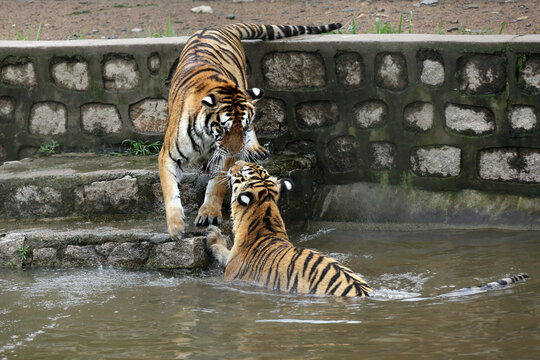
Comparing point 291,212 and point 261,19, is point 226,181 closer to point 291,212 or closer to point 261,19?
point 291,212

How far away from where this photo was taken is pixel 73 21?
8977 millimetres

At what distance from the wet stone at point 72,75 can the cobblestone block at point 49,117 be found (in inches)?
7.6

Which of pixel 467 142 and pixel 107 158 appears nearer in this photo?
pixel 467 142

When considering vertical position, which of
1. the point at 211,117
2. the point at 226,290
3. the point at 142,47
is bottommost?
the point at 226,290

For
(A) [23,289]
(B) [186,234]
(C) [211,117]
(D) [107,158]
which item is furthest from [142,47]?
(A) [23,289]

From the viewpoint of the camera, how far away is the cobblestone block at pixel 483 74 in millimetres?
6004

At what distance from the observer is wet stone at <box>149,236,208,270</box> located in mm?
5277

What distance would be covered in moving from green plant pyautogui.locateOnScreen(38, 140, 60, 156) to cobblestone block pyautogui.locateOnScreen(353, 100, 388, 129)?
8.21 ft

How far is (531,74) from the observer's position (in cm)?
592

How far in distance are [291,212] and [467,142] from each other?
141 centimetres

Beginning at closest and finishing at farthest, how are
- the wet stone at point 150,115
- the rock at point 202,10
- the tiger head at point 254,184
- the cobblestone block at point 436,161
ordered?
1. the tiger head at point 254,184
2. the cobblestone block at point 436,161
3. the wet stone at point 150,115
4. the rock at point 202,10

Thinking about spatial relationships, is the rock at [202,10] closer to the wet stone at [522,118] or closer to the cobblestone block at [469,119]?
the cobblestone block at [469,119]

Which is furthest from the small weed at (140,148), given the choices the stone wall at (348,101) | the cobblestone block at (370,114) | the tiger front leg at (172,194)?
the cobblestone block at (370,114)

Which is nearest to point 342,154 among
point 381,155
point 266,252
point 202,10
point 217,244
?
point 381,155
